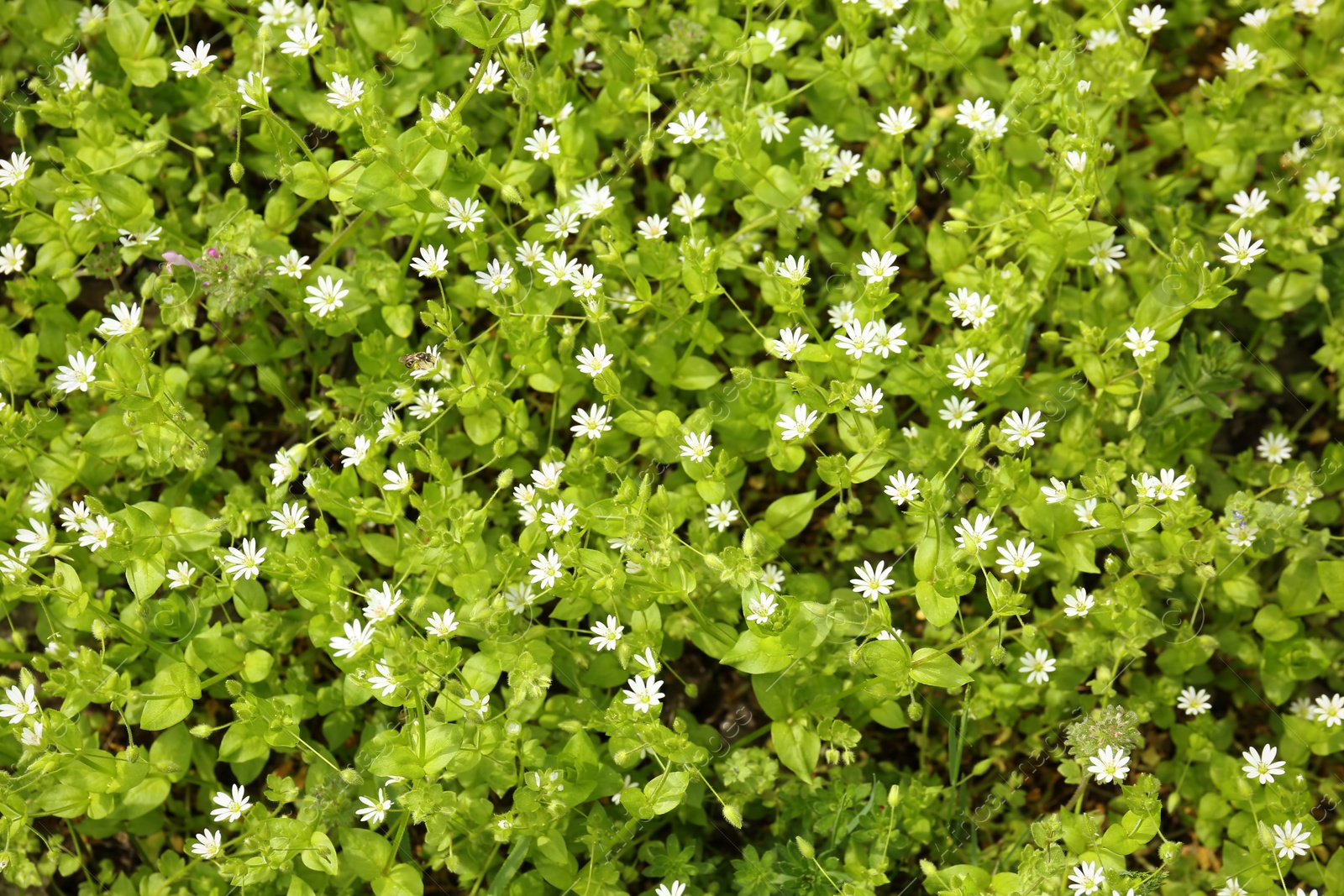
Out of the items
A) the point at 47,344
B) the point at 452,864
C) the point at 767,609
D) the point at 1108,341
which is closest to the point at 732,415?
the point at 767,609

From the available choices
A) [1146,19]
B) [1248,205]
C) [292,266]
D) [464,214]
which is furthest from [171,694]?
[1146,19]

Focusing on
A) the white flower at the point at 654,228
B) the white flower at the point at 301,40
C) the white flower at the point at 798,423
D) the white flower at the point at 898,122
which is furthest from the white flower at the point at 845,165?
the white flower at the point at 301,40

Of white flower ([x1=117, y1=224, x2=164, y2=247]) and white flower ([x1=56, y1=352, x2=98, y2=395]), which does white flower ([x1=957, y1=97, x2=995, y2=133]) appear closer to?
white flower ([x1=117, y1=224, x2=164, y2=247])

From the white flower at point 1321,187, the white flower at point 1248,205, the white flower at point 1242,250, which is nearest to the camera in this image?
the white flower at point 1242,250

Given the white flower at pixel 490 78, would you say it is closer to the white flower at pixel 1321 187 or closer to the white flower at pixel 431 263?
the white flower at pixel 431 263

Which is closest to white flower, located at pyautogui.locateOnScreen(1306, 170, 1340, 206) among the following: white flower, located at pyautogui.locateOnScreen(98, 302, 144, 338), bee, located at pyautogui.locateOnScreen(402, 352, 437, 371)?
bee, located at pyautogui.locateOnScreen(402, 352, 437, 371)
